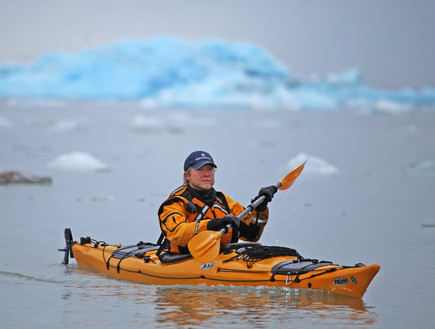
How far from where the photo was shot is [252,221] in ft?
19.3

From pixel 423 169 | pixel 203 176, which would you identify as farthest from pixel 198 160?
pixel 423 169

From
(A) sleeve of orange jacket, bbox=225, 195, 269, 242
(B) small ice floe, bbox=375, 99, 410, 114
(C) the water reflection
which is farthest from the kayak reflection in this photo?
(B) small ice floe, bbox=375, 99, 410, 114

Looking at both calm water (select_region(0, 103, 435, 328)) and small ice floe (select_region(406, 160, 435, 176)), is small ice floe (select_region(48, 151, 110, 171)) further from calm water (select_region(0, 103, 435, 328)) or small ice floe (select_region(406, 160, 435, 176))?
small ice floe (select_region(406, 160, 435, 176))

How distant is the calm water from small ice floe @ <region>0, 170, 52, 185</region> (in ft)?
0.83

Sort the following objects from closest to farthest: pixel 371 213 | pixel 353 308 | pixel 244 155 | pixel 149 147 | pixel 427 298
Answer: pixel 353 308, pixel 427 298, pixel 371 213, pixel 244 155, pixel 149 147

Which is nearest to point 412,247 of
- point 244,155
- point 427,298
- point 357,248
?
point 357,248

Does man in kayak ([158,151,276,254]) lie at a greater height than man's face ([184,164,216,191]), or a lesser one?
lesser

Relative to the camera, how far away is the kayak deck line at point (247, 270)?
17.2ft

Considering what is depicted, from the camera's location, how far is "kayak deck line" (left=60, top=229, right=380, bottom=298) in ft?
17.2

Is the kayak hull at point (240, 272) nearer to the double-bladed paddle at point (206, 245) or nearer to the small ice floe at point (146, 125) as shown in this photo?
the double-bladed paddle at point (206, 245)

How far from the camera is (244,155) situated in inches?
787

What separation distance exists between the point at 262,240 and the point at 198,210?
2.84m

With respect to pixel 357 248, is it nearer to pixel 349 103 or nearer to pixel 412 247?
pixel 412 247

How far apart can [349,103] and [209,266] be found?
4398 centimetres
